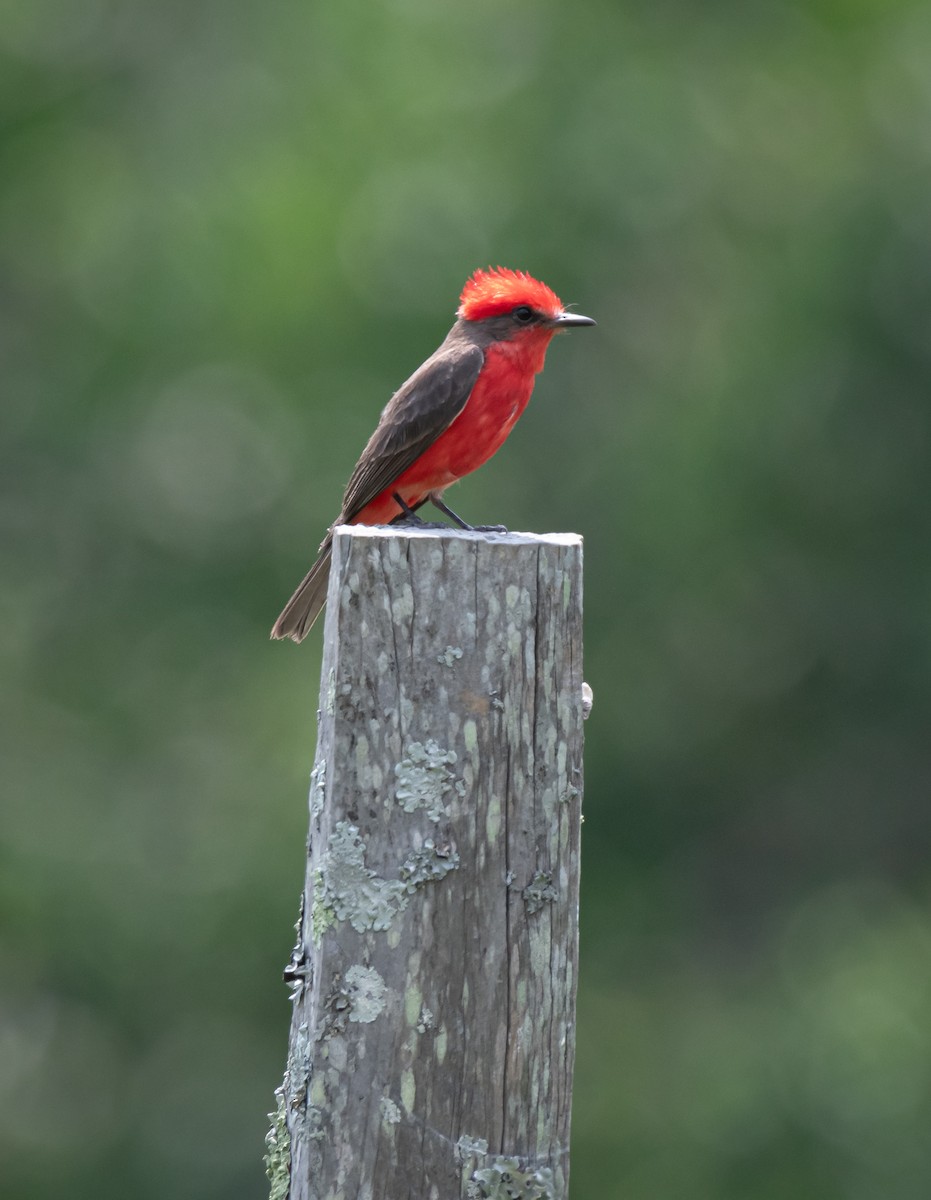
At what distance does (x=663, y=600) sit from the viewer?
10.7 metres

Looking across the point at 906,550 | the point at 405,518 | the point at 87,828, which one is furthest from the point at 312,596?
the point at 906,550

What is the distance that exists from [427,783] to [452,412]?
2231mm

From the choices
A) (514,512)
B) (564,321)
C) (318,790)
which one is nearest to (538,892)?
(318,790)

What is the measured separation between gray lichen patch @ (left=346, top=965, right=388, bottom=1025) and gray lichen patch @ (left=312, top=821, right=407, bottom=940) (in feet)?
0.22

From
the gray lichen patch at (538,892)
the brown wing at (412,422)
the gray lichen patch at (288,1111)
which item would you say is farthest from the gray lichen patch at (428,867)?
the brown wing at (412,422)

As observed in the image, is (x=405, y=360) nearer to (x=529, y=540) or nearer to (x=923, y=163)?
(x=923, y=163)

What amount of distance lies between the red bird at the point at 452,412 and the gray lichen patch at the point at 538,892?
1.87 m

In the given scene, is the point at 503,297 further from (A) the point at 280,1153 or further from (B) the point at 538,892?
(A) the point at 280,1153

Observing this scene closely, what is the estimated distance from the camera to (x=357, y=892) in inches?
107

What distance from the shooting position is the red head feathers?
16.8 feet

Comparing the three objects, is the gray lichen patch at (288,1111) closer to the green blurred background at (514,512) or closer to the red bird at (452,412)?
the red bird at (452,412)

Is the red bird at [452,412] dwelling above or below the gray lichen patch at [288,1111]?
above

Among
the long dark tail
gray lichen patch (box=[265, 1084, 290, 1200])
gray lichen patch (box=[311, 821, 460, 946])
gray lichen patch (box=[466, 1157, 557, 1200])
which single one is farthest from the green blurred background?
gray lichen patch (box=[311, 821, 460, 946])

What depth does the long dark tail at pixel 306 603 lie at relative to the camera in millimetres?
4531
